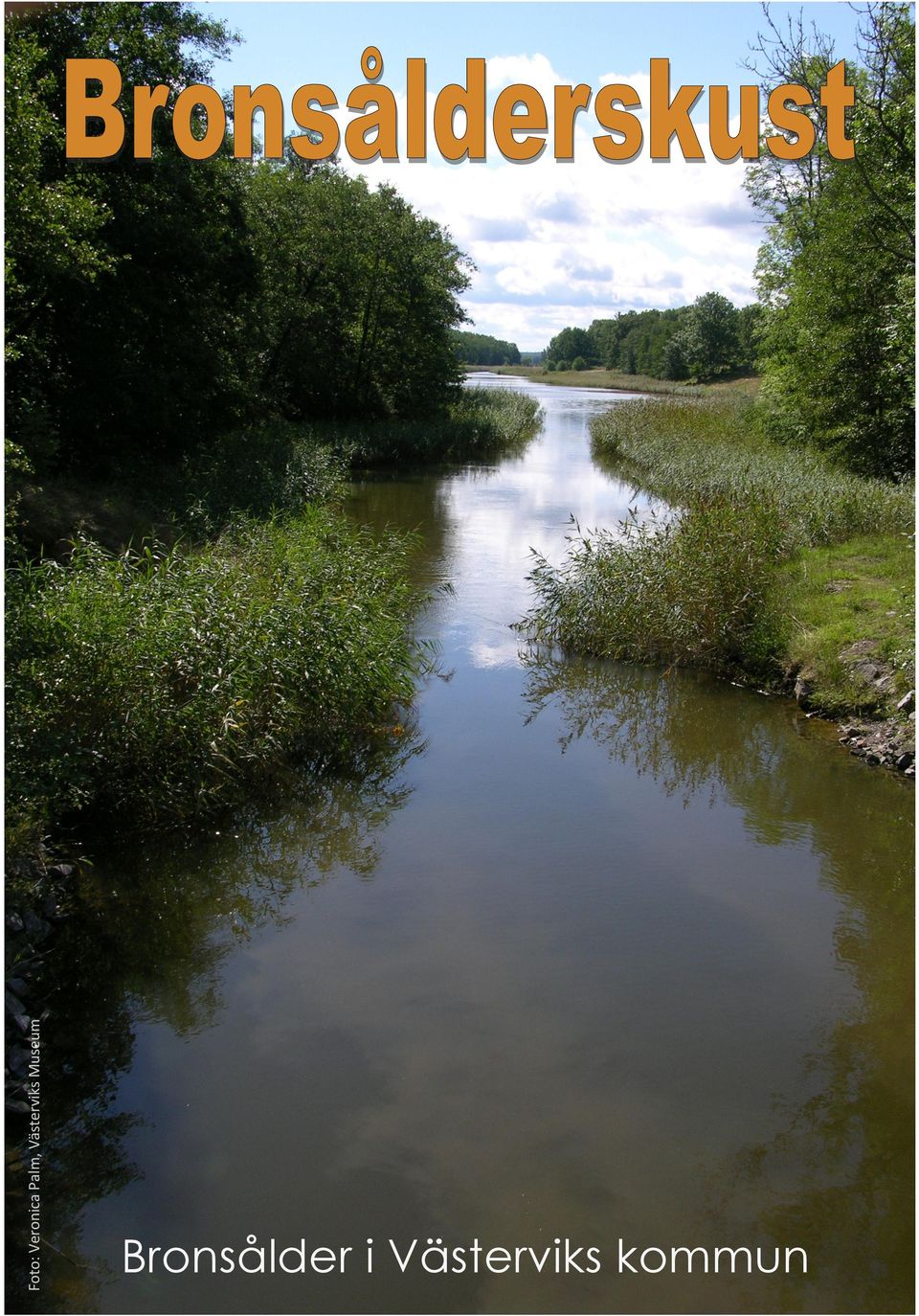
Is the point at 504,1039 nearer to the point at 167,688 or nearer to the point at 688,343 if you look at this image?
the point at 167,688

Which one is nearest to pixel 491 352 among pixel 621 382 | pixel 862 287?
pixel 621 382

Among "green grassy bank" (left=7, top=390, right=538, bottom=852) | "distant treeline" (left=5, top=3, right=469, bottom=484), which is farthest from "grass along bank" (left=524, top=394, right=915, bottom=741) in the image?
"distant treeline" (left=5, top=3, right=469, bottom=484)

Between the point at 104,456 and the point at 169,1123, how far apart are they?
13102 mm

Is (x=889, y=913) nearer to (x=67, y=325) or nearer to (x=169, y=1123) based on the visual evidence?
(x=169, y=1123)

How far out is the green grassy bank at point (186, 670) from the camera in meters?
6.37

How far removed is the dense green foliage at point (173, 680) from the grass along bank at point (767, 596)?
312 cm

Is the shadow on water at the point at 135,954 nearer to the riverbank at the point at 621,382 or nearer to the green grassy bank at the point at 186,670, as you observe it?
the green grassy bank at the point at 186,670

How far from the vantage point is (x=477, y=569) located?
16250mm

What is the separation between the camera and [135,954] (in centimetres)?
585

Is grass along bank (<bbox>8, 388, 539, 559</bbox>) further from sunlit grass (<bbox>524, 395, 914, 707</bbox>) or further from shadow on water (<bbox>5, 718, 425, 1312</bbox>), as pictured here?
sunlit grass (<bbox>524, 395, 914, 707</bbox>)

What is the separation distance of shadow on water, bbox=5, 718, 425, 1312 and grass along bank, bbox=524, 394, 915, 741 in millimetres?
3923

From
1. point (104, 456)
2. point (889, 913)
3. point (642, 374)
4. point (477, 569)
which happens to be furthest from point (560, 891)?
point (642, 374)

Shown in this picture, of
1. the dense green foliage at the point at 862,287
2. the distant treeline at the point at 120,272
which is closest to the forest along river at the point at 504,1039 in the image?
the distant treeline at the point at 120,272

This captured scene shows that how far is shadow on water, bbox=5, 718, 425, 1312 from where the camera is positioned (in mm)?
4098
